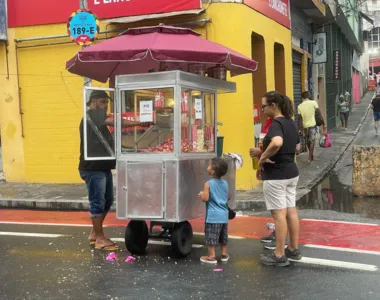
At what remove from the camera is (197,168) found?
19.7 ft

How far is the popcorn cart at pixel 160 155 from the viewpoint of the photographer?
571cm

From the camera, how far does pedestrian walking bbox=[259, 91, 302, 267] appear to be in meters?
5.39

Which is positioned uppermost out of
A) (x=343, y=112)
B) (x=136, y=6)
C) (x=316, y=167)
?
(x=136, y=6)

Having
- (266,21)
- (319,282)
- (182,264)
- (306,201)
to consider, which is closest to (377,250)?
(319,282)

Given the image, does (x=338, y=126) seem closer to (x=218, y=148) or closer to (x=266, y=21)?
(x=266, y=21)

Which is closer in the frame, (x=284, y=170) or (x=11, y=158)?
(x=284, y=170)

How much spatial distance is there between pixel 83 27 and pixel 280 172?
231 inches

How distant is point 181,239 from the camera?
580 centimetres

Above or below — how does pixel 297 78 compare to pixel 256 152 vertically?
above

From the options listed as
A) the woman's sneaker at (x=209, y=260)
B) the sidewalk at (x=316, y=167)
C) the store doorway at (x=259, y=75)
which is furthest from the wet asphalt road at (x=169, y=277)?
the store doorway at (x=259, y=75)

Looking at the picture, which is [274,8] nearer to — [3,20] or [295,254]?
[3,20]

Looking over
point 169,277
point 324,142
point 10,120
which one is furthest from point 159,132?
point 324,142

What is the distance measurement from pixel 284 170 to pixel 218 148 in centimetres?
146

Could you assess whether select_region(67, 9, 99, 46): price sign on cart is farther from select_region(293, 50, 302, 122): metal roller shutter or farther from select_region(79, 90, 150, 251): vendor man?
select_region(293, 50, 302, 122): metal roller shutter
